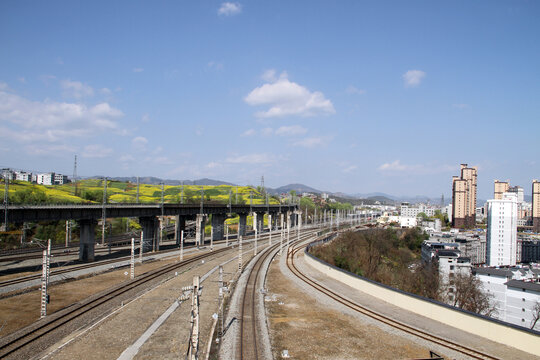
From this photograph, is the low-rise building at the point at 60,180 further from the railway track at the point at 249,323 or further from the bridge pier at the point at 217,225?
the railway track at the point at 249,323

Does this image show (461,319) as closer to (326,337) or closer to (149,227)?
(326,337)

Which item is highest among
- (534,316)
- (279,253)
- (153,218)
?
(153,218)

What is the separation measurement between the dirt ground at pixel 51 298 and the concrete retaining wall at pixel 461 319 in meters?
23.0

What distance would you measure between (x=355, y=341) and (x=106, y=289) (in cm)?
2099

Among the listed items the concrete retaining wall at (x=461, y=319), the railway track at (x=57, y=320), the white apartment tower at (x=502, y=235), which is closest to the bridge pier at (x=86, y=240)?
the railway track at (x=57, y=320)

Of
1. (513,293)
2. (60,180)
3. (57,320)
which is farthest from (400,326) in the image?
(60,180)

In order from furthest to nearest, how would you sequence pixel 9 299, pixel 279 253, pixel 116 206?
pixel 279 253 < pixel 116 206 < pixel 9 299

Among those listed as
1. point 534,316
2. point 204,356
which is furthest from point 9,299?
point 534,316

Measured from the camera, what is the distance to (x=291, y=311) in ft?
78.7

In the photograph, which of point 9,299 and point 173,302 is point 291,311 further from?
point 9,299

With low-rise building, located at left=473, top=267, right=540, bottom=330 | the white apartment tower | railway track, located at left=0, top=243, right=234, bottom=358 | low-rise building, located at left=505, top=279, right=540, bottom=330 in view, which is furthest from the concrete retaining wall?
the white apartment tower

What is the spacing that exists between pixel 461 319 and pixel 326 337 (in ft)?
26.9

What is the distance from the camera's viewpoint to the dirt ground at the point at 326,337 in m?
17.2

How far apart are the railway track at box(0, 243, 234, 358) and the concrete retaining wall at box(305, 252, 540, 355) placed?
67.4 feet
